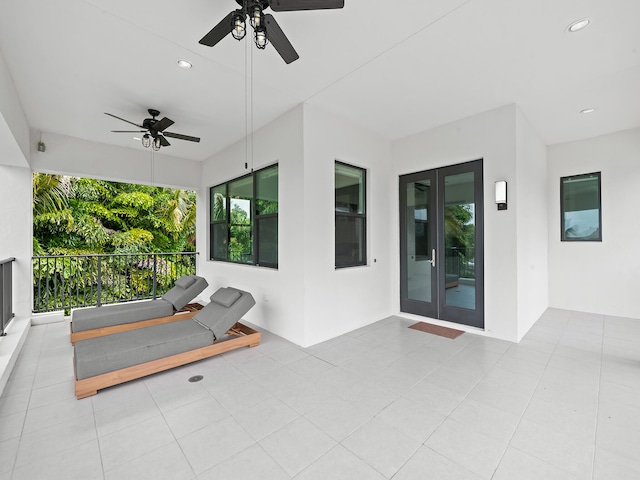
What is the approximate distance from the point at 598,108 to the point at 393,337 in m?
4.26

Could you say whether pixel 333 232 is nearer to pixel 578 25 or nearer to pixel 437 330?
pixel 437 330

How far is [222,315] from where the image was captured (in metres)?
3.73

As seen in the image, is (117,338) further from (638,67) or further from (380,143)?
(638,67)

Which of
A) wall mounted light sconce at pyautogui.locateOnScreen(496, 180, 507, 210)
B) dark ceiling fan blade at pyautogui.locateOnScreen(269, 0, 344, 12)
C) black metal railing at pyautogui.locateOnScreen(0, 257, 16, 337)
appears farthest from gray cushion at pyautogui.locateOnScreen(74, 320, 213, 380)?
wall mounted light sconce at pyautogui.locateOnScreen(496, 180, 507, 210)

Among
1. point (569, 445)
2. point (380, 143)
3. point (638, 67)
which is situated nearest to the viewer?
point (569, 445)

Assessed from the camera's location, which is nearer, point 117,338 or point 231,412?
point 231,412

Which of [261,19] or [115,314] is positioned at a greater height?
[261,19]

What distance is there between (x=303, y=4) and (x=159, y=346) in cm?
324

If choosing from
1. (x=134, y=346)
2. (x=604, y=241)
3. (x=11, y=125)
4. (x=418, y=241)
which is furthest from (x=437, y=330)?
(x=11, y=125)

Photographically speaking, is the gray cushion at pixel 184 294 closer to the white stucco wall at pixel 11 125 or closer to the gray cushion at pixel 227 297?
the gray cushion at pixel 227 297

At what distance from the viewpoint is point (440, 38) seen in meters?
2.67

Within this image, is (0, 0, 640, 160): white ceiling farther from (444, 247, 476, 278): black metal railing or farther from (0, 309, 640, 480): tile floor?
(0, 309, 640, 480): tile floor

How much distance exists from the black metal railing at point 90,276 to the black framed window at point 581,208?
7.64 metres

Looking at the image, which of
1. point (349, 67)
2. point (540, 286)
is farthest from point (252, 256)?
point (540, 286)
